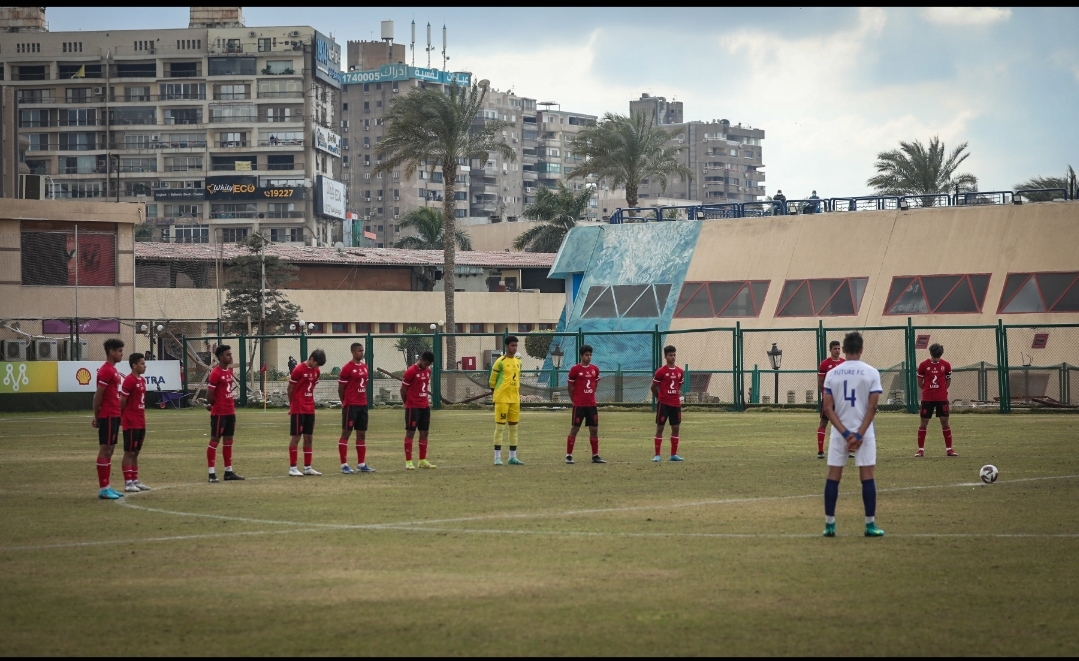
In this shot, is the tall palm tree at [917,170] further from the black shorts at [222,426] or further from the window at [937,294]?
the black shorts at [222,426]

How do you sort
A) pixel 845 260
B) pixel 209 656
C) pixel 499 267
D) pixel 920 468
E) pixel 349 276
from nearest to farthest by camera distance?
pixel 209 656 → pixel 920 468 → pixel 845 260 → pixel 349 276 → pixel 499 267

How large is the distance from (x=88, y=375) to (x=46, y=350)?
430cm

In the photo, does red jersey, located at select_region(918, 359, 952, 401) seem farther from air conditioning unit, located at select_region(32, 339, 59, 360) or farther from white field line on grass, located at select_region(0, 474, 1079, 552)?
air conditioning unit, located at select_region(32, 339, 59, 360)

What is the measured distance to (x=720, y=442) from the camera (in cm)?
2894

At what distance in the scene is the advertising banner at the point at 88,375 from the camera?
4847 cm

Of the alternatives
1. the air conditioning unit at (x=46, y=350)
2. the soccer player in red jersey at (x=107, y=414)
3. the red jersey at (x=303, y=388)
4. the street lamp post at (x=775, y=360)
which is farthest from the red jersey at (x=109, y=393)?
the air conditioning unit at (x=46, y=350)

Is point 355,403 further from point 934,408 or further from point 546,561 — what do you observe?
point 934,408

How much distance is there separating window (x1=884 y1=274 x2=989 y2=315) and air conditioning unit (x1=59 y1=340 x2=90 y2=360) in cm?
3428

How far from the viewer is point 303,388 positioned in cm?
2103

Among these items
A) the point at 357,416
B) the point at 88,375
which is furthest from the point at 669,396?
the point at 88,375

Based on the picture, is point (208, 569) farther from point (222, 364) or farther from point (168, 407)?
point (168, 407)

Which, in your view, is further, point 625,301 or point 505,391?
point 625,301

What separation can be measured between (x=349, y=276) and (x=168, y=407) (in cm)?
4829

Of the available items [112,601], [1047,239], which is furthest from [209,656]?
[1047,239]
